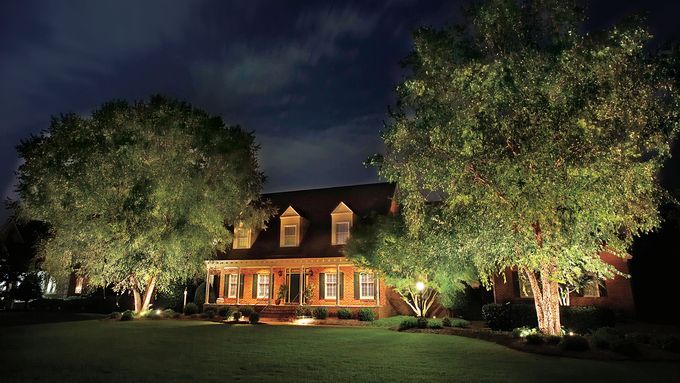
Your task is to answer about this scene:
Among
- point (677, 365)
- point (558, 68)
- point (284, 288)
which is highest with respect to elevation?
point (558, 68)

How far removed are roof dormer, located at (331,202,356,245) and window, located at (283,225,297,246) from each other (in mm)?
3033

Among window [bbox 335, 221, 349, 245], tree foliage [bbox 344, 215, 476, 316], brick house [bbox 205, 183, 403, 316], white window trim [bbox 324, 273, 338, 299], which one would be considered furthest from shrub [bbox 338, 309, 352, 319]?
window [bbox 335, 221, 349, 245]

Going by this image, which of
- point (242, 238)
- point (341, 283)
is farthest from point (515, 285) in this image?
point (242, 238)

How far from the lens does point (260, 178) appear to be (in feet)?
97.7

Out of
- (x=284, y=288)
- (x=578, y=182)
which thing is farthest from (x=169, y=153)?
(x=578, y=182)

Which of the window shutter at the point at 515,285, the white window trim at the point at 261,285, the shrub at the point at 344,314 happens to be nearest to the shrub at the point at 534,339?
the window shutter at the point at 515,285

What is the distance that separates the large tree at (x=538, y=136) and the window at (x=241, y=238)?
64.2ft

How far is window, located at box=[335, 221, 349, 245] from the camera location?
95.7 ft

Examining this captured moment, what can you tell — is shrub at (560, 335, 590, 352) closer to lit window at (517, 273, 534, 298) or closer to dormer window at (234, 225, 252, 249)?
lit window at (517, 273, 534, 298)

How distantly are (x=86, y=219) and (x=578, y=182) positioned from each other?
2231 cm

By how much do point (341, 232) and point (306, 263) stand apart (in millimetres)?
3207

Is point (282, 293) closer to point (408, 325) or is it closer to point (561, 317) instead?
point (408, 325)

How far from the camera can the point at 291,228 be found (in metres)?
31.0

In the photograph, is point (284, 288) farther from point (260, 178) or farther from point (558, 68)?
point (558, 68)
